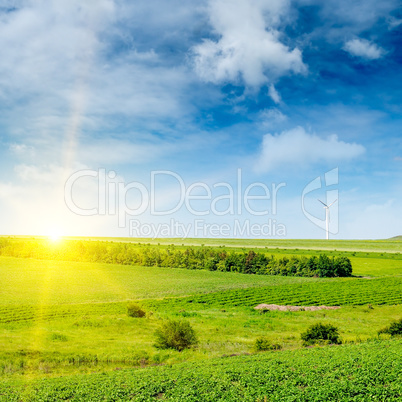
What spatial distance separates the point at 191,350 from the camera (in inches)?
1550

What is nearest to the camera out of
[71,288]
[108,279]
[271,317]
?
[271,317]

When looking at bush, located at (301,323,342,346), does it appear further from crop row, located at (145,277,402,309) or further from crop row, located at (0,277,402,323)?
crop row, located at (145,277,402,309)

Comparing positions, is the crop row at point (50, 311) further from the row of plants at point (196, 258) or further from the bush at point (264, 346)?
the row of plants at point (196, 258)

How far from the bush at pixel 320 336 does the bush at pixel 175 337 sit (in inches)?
520

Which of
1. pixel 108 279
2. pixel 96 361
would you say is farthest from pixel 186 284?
pixel 96 361

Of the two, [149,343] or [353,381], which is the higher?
[353,381]

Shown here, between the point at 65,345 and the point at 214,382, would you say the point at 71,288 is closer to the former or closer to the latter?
the point at 65,345

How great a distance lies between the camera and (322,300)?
7862 cm

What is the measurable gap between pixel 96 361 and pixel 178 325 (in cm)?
1055

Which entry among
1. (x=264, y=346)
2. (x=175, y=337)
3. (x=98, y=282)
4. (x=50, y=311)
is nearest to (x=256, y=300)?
(x=175, y=337)

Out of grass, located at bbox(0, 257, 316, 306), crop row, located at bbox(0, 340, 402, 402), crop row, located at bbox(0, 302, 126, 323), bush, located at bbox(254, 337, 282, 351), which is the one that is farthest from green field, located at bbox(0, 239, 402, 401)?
bush, located at bbox(254, 337, 282, 351)

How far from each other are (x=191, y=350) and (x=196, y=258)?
116m

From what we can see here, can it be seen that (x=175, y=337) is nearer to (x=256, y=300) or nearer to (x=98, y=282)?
(x=256, y=300)

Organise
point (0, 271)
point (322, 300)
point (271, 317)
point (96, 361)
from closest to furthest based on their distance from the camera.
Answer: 1. point (96, 361)
2. point (271, 317)
3. point (322, 300)
4. point (0, 271)
